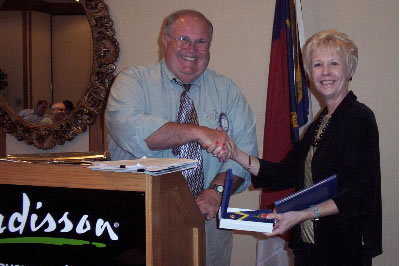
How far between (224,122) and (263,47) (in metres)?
1.19

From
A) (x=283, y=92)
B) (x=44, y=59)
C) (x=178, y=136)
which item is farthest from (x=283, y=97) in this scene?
(x=44, y=59)

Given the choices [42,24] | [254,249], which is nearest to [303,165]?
[254,249]

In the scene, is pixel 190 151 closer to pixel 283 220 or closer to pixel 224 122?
pixel 224 122

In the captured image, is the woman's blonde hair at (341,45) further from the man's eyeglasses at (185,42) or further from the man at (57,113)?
the man at (57,113)

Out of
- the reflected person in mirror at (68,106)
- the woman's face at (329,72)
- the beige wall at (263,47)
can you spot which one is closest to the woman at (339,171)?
the woman's face at (329,72)

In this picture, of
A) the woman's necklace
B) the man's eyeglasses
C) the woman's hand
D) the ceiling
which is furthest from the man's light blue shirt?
the ceiling

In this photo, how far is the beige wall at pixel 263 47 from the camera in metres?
2.74

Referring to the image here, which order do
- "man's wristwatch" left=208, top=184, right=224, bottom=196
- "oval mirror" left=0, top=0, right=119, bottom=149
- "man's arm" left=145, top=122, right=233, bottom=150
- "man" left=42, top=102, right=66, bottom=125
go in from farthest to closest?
"man" left=42, top=102, right=66, bottom=125 → "oval mirror" left=0, top=0, right=119, bottom=149 → "man's wristwatch" left=208, top=184, right=224, bottom=196 → "man's arm" left=145, top=122, right=233, bottom=150

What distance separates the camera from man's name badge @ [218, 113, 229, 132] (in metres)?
2.04

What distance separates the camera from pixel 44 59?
11.2 feet

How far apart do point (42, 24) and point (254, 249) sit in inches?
98.8

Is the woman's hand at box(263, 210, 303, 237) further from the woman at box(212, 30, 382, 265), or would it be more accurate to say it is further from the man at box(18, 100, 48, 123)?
the man at box(18, 100, 48, 123)

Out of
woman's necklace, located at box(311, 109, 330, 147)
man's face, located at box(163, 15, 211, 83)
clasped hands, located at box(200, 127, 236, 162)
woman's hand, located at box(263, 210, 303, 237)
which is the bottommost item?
woman's hand, located at box(263, 210, 303, 237)

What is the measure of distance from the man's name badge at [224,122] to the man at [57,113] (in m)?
1.82
